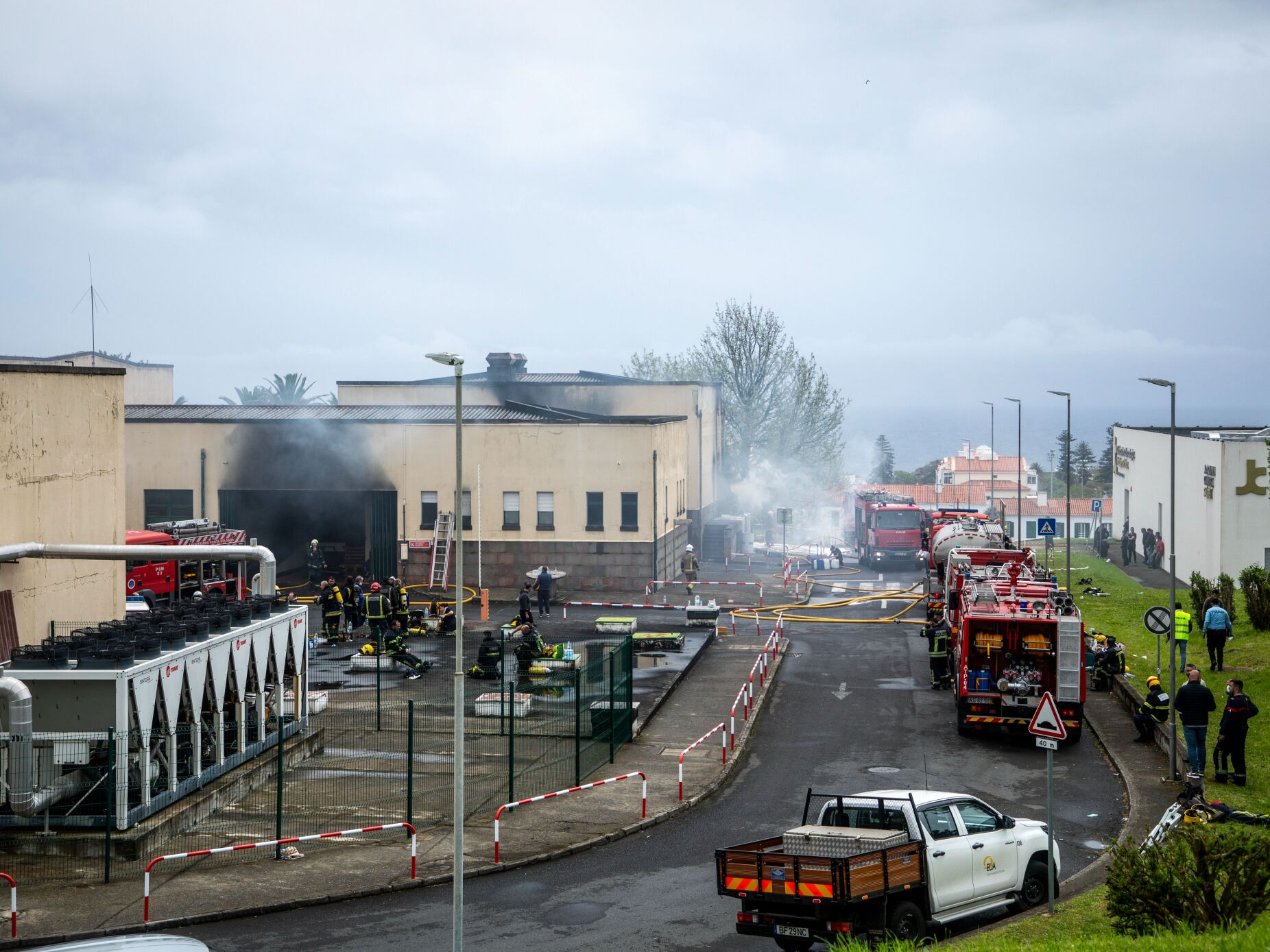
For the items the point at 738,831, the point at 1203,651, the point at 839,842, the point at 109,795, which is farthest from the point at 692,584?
the point at 839,842

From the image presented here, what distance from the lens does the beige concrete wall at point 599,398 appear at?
60469 millimetres

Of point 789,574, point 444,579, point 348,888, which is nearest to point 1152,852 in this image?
point 348,888

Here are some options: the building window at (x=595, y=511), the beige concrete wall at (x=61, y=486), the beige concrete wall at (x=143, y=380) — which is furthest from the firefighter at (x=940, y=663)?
the beige concrete wall at (x=143, y=380)

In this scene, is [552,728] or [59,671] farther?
[552,728]

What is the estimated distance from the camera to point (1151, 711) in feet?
76.4

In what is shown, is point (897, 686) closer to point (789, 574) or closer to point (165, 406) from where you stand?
point (789, 574)

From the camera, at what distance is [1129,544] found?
59.8 meters

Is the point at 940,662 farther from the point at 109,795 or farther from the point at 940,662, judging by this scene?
the point at 109,795

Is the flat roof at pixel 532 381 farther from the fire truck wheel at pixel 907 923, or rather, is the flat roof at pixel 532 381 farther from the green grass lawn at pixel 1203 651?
the fire truck wheel at pixel 907 923

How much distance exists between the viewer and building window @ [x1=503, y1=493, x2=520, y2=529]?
4797 centimetres

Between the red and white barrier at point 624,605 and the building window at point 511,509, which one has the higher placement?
the building window at point 511,509

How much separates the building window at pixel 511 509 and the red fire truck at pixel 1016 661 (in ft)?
81.0

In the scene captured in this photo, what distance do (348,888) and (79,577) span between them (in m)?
13.0

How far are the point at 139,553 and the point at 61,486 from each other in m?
2.05
